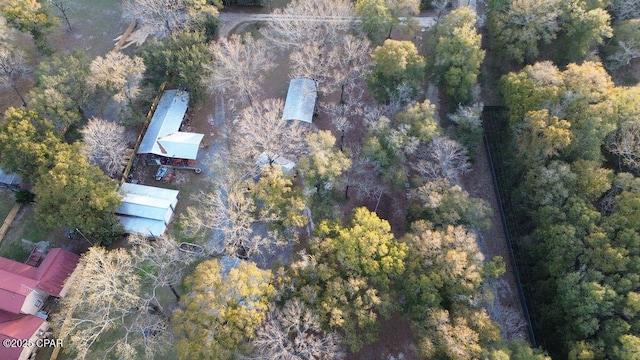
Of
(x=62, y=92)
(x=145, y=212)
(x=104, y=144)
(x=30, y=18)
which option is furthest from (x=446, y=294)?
(x=30, y=18)

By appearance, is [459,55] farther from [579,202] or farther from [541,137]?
[579,202]

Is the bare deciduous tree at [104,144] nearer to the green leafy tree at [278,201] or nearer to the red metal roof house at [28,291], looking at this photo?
the red metal roof house at [28,291]

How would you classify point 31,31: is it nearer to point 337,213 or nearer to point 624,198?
point 337,213

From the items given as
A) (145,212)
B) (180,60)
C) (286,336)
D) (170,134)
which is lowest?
(286,336)

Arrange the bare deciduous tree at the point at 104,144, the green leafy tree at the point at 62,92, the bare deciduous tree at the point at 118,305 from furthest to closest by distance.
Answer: the green leafy tree at the point at 62,92, the bare deciduous tree at the point at 104,144, the bare deciduous tree at the point at 118,305

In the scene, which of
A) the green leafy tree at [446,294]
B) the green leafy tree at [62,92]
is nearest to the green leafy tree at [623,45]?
the green leafy tree at [446,294]
